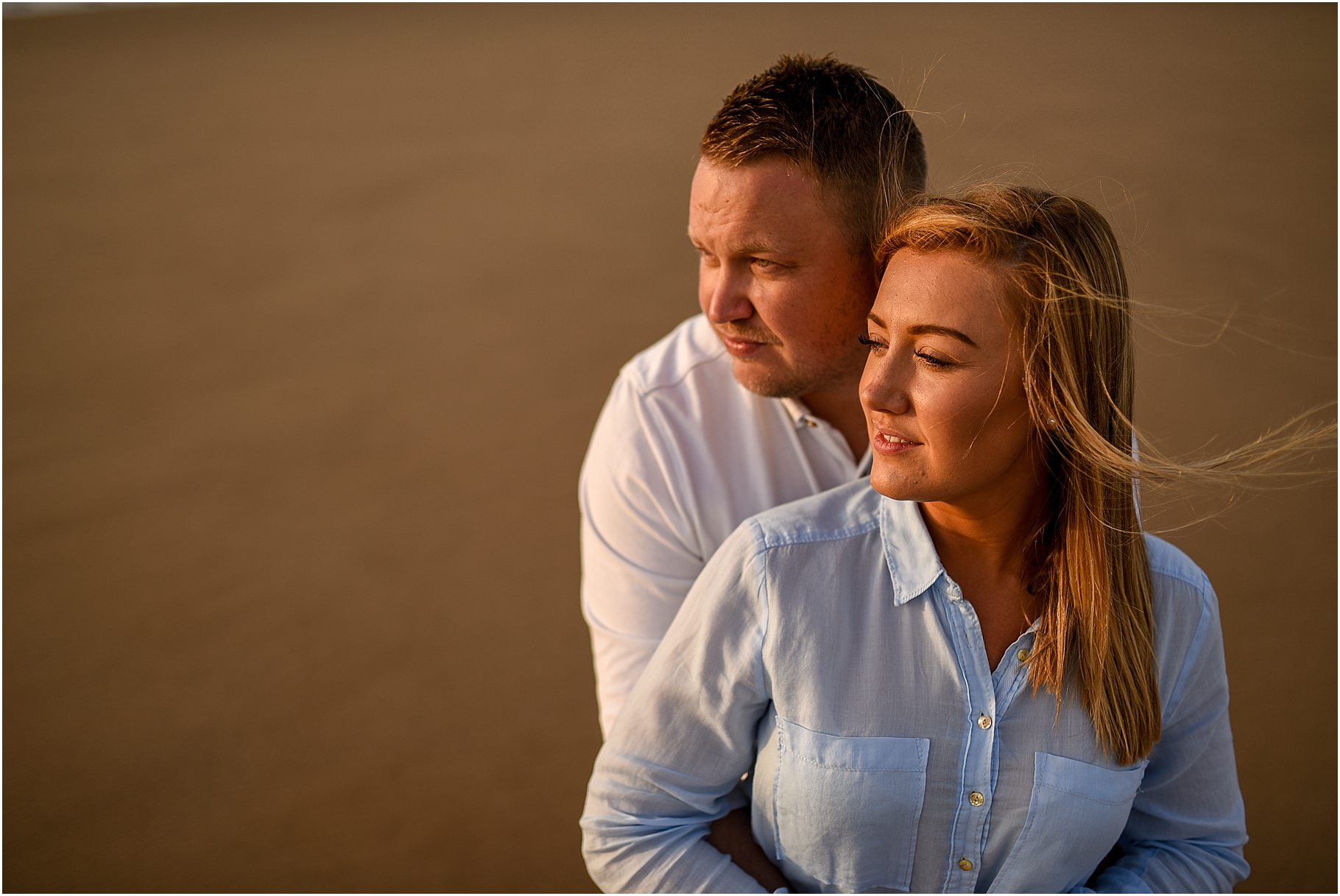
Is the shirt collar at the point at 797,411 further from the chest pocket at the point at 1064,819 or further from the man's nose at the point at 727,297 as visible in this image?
the chest pocket at the point at 1064,819

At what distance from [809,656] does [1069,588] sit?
1.03 feet

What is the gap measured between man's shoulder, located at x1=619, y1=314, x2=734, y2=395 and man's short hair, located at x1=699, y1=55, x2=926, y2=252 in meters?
0.35

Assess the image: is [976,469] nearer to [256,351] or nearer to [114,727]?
[114,727]

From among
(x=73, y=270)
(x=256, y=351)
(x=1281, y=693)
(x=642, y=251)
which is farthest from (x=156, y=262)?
(x=1281, y=693)

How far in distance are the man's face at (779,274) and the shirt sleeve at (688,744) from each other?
0.39 metres

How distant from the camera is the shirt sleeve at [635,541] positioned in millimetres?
1925

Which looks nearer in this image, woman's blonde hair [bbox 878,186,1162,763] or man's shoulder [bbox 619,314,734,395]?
woman's blonde hair [bbox 878,186,1162,763]

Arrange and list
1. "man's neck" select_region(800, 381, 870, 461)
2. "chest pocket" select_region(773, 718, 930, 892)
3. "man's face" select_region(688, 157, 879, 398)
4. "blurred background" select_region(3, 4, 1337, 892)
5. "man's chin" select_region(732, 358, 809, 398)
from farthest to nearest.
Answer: "blurred background" select_region(3, 4, 1337, 892) → "man's neck" select_region(800, 381, 870, 461) → "man's chin" select_region(732, 358, 809, 398) → "man's face" select_region(688, 157, 879, 398) → "chest pocket" select_region(773, 718, 930, 892)

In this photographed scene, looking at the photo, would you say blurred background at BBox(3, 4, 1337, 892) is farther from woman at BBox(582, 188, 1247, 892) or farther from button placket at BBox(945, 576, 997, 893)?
button placket at BBox(945, 576, 997, 893)

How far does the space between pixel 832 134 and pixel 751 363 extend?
1.12ft

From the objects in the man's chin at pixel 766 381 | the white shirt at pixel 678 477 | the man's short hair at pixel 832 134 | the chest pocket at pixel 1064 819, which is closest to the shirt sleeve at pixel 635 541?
the white shirt at pixel 678 477

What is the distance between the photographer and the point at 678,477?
75.2 inches

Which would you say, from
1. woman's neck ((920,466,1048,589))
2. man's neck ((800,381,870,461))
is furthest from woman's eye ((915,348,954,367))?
man's neck ((800,381,870,461))

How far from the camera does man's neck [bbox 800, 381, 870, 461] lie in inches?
74.5
